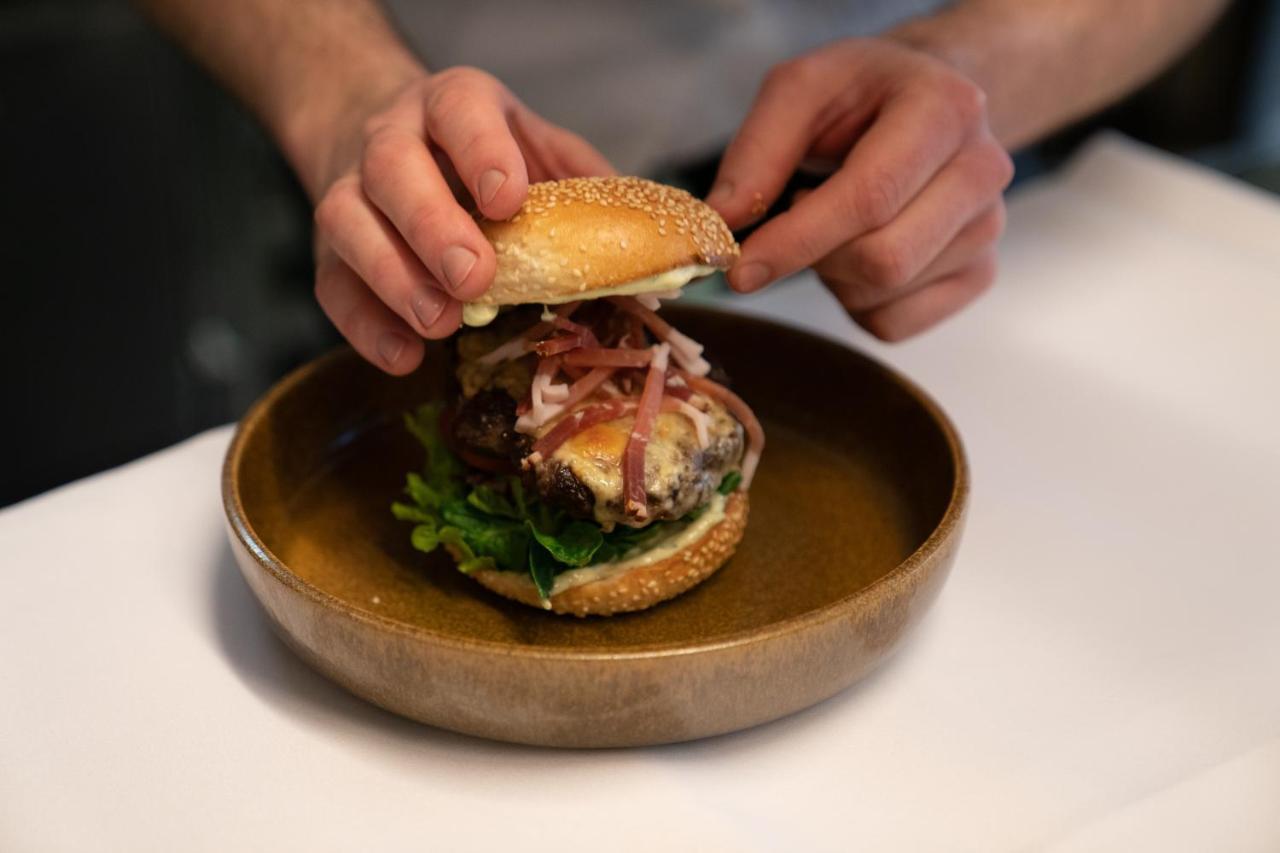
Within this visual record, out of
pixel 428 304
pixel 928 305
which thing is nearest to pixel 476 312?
pixel 428 304

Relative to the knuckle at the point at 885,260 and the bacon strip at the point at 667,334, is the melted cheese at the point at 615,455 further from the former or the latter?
the knuckle at the point at 885,260

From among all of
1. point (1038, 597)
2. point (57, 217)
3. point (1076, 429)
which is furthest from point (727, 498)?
point (57, 217)

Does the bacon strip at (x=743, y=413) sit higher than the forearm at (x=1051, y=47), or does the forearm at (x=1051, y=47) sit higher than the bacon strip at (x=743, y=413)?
the forearm at (x=1051, y=47)

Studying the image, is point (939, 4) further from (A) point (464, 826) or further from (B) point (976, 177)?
(A) point (464, 826)

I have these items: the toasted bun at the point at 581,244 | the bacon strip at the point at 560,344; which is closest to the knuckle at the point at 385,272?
the toasted bun at the point at 581,244

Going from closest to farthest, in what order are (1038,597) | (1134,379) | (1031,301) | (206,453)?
(1038,597)
(206,453)
(1134,379)
(1031,301)

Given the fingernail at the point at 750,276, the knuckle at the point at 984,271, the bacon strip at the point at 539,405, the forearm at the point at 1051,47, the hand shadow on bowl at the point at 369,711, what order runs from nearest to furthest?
the hand shadow on bowl at the point at 369,711 → the bacon strip at the point at 539,405 → the fingernail at the point at 750,276 → the knuckle at the point at 984,271 → the forearm at the point at 1051,47

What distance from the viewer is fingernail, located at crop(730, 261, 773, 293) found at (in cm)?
175

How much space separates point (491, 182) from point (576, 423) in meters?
0.33

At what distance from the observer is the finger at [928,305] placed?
195cm

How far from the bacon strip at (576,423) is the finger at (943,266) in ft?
1.37

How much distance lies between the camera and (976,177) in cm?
182

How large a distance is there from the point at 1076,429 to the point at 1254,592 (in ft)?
1.56

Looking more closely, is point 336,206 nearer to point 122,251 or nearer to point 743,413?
point 743,413
